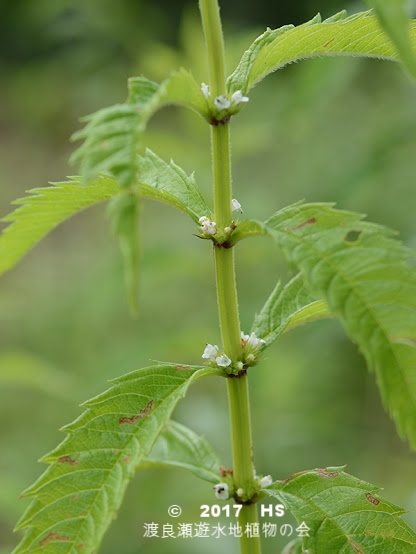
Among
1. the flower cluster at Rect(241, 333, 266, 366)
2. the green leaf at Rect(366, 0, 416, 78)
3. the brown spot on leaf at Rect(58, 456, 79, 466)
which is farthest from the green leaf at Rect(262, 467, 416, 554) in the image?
the green leaf at Rect(366, 0, 416, 78)

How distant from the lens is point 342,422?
2924 mm

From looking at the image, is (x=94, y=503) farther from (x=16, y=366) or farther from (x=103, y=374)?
(x=103, y=374)

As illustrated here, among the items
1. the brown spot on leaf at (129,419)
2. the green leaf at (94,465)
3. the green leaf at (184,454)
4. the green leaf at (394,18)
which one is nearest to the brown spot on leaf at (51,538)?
the green leaf at (94,465)

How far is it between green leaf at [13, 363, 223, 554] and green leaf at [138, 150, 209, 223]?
0.69ft

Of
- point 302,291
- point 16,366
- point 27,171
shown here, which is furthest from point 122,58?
point 302,291

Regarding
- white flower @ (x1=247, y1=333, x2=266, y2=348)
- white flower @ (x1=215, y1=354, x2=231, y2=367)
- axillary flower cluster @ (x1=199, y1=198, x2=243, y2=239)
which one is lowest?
white flower @ (x1=215, y1=354, x2=231, y2=367)

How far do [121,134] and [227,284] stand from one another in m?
0.29

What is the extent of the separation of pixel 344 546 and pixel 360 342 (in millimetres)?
345

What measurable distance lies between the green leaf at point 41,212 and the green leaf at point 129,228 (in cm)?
25

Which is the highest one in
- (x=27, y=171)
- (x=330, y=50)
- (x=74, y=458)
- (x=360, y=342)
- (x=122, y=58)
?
(x=122, y=58)

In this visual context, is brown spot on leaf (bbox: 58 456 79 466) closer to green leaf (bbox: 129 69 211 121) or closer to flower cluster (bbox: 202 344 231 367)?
flower cluster (bbox: 202 344 231 367)

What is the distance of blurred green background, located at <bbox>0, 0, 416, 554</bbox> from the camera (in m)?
2.46

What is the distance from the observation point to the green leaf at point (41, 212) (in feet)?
2.87

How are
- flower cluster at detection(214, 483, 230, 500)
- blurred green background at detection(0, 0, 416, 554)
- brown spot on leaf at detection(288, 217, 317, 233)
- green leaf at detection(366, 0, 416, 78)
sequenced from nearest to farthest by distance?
1. green leaf at detection(366, 0, 416, 78)
2. brown spot on leaf at detection(288, 217, 317, 233)
3. flower cluster at detection(214, 483, 230, 500)
4. blurred green background at detection(0, 0, 416, 554)
